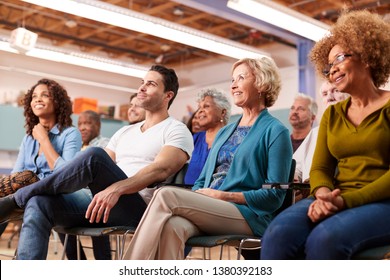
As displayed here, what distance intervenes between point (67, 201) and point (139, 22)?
4.10 meters

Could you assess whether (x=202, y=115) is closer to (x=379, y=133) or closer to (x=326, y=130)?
(x=326, y=130)

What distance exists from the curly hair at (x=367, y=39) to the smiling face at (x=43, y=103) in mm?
1658

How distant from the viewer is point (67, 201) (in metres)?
2.24

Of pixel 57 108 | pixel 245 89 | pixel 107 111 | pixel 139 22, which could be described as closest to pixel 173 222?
pixel 245 89

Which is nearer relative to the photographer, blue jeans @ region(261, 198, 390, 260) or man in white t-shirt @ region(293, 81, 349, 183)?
blue jeans @ region(261, 198, 390, 260)

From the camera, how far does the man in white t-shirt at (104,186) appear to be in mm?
2059

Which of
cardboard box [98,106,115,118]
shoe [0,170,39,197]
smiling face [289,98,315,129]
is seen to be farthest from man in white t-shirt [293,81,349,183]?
cardboard box [98,106,115,118]

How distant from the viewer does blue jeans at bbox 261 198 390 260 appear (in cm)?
138

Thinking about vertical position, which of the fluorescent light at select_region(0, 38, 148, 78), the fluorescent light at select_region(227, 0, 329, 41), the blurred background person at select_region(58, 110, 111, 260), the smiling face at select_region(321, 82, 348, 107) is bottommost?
the blurred background person at select_region(58, 110, 111, 260)

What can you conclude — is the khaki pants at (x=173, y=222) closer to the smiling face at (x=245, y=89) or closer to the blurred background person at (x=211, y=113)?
the smiling face at (x=245, y=89)

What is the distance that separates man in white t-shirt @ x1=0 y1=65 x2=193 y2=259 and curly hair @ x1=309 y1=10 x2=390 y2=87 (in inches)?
35.9

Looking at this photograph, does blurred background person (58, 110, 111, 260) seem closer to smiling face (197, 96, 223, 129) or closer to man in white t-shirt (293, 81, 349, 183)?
smiling face (197, 96, 223, 129)

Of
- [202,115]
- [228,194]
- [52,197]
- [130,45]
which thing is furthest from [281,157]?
[130,45]

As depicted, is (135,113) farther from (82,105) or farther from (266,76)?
(82,105)
